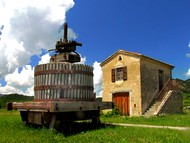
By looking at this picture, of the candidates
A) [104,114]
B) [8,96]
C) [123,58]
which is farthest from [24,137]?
[8,96]

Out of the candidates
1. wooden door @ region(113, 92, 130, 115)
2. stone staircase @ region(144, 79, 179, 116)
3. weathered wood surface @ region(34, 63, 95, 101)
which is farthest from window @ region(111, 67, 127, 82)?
weathered wood surface @ region(34, 63, 95, 101)

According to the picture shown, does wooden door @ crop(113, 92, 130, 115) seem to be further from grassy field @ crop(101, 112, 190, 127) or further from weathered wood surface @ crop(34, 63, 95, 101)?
weathered wood surface @ crop(34, 63, 95, 101)

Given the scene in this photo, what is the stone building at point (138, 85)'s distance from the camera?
22.1 metres

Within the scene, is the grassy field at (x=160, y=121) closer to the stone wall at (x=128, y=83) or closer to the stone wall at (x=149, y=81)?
the stone wall at (x=128, y=83)

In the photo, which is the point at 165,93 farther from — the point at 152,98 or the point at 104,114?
the point at 104,114

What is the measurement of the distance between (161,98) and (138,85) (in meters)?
2.65

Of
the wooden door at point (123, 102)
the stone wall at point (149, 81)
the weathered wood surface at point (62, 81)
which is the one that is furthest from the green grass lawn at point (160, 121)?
the weathered wood surface at point (62, 81)

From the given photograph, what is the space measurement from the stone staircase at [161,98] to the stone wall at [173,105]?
28cm

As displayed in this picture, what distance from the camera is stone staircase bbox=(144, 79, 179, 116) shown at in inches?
859

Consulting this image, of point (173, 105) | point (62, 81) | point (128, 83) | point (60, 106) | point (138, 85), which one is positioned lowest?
point (173, 105)

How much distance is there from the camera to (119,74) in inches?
938

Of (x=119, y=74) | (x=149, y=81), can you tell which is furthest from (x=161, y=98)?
(x=119, y=74)

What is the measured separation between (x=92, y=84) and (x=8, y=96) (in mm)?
62134

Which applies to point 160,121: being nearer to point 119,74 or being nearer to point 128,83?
point 128,83
